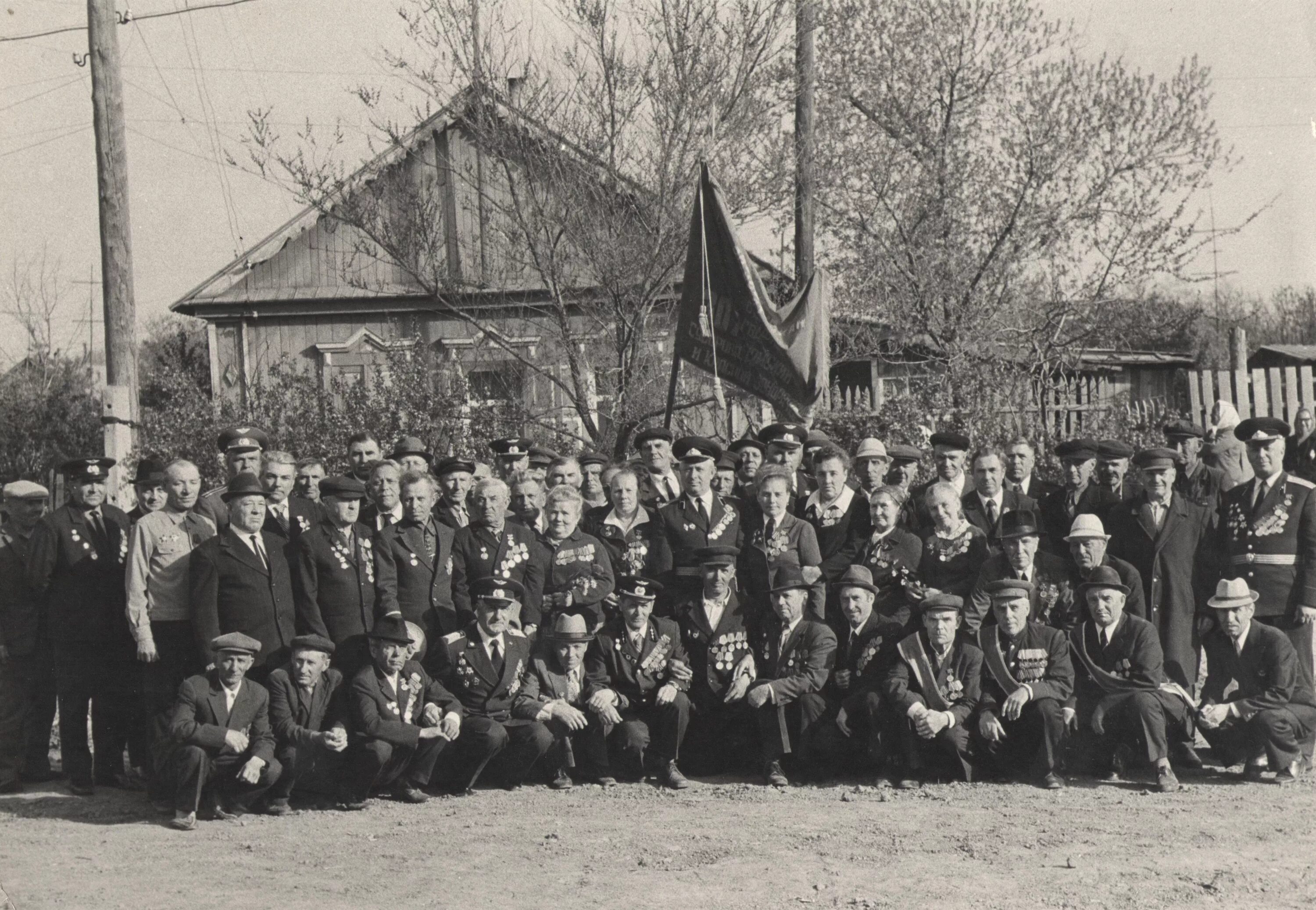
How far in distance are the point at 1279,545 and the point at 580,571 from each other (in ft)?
12.8

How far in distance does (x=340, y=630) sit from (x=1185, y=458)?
5419 mm

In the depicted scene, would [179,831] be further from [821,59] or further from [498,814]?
[821,59]

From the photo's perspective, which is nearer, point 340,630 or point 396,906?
point 396,906

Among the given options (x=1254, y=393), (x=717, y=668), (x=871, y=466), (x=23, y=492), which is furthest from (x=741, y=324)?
(x=1254, y=393)

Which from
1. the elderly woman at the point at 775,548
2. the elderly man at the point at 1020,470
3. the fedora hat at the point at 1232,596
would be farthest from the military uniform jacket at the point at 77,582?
the fedora hat at the point at 1232,596

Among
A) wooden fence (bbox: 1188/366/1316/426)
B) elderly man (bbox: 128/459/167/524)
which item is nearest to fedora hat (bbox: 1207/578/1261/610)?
elderly man (bbox: 128/459/167/524)

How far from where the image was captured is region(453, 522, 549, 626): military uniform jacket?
8.00m

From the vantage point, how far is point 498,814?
276 inches

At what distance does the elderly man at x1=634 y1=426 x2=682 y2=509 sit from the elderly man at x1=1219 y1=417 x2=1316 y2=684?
3330mm

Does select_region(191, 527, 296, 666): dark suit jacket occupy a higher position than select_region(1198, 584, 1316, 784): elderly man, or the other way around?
select_region(191, 527, 296, 666): dark suit jacket

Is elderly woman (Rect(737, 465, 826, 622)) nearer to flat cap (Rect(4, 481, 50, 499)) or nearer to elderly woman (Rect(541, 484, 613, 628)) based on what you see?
elderly woman (Rect(541, 484, 613, 628))

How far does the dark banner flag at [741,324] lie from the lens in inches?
388

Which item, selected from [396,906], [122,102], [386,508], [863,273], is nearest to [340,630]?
[386,508]

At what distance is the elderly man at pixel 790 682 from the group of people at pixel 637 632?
0.02 metres
